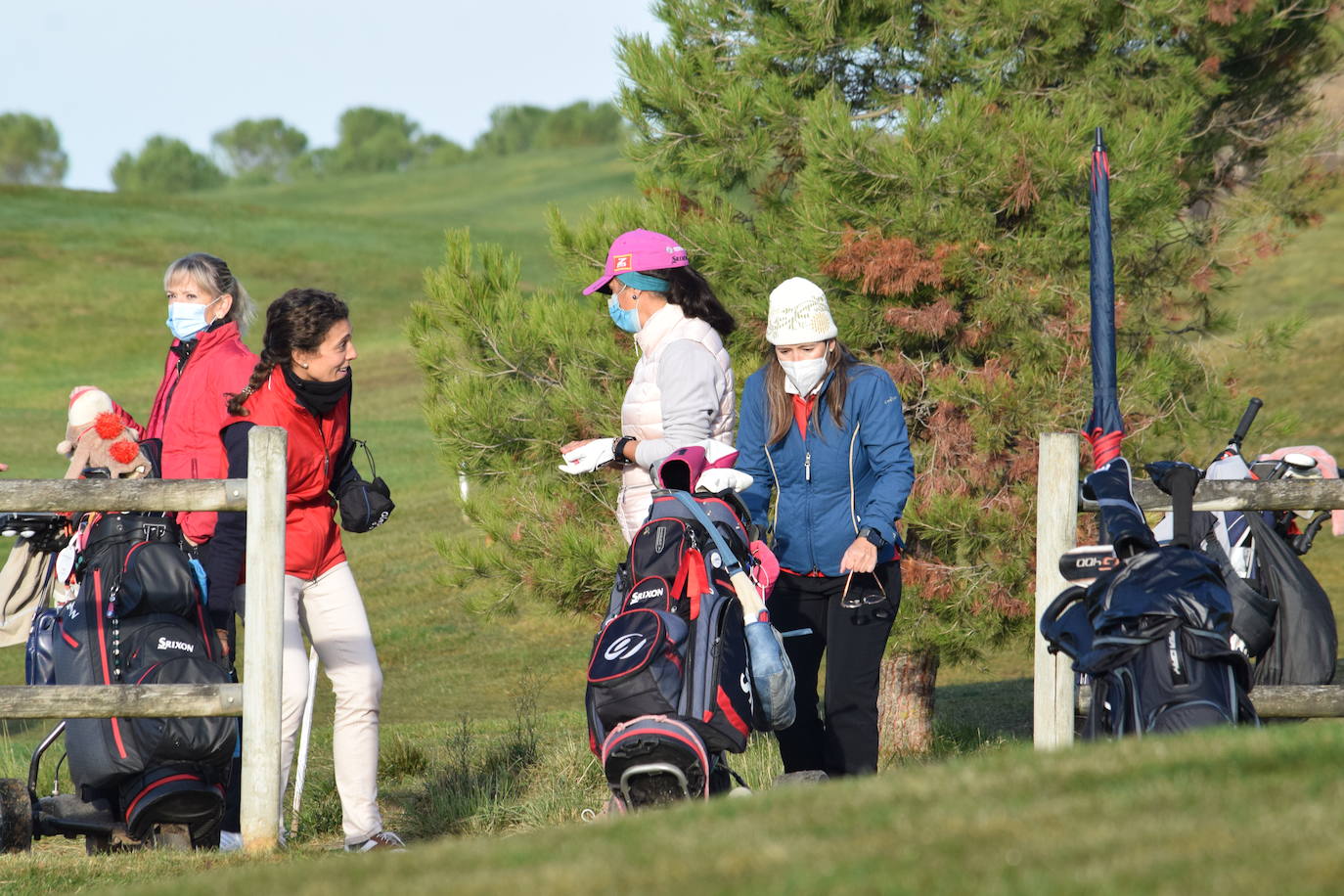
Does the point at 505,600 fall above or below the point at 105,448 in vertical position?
below

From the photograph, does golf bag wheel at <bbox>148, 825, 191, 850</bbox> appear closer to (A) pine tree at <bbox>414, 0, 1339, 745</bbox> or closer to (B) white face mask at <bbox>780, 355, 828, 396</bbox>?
(B) white face mask at <bbox>780, 355, 828, 396</bbox>

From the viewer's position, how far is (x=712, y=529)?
476cm

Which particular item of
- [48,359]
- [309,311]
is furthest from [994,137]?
[48,359]

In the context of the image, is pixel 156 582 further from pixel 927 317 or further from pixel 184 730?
pixel 927 317

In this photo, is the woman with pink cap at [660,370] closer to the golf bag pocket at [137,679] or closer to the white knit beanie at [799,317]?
the white knit beanie at [799,317]

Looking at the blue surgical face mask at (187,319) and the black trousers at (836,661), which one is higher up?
the blue surgical face mask at (187,319)

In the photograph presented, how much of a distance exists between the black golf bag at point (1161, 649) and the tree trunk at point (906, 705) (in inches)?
174

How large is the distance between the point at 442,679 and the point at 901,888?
10.3 m

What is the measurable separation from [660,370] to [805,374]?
0.51m

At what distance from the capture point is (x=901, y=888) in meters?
2.60

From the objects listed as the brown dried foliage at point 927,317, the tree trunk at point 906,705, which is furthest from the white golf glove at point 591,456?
the tree trunk at point 906,705

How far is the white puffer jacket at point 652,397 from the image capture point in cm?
546

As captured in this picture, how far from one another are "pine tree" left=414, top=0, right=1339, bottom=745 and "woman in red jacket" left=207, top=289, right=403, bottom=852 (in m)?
2.39

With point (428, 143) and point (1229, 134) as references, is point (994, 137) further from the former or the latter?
point (428, 143)
